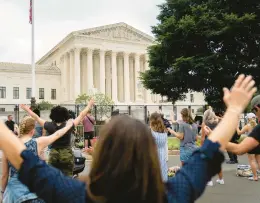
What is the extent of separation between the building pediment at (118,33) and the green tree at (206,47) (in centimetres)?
4464

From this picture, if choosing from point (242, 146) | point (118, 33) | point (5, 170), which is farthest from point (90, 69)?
point (242, 146)

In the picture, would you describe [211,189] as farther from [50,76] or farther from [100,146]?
[50,76]

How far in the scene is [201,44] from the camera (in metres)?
23.1

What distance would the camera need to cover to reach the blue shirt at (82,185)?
1.49m

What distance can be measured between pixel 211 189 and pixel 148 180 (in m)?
6.92

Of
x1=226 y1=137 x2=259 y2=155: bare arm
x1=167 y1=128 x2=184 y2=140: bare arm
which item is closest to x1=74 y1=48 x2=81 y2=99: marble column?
x1=167 y1=128 x2=184 y2=140: bare arm

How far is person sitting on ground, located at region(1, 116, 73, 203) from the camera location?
11.5 ft

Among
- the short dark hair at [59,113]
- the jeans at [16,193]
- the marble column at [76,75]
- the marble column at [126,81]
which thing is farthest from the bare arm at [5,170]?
the marble column at [126,81]

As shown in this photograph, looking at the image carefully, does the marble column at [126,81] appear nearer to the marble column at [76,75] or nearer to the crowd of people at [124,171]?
the marble column at [76,75]

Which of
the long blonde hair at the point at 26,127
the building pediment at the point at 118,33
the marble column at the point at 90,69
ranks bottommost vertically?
the long blonde hair at the point at 26,127

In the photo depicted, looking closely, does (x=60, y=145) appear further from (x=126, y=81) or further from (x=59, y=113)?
(x=126, y=81)

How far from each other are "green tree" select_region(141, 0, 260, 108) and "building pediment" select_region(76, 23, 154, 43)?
44.6 m

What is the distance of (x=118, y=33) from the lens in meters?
71.9

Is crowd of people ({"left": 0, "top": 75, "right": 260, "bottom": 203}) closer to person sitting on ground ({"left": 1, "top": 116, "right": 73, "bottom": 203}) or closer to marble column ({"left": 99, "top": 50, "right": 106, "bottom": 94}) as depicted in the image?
person sitting on ground ({"left": 1, "top": 116, "right": 73, "bottom": 203})
